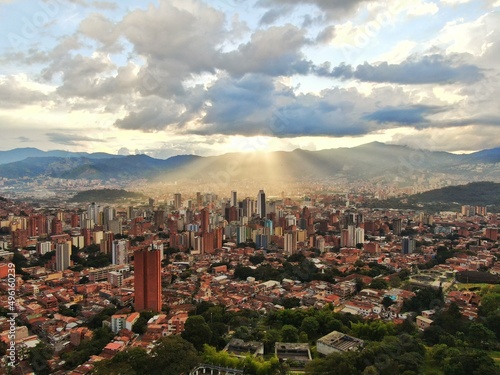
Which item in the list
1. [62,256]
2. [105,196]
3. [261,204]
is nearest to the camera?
[62,256]

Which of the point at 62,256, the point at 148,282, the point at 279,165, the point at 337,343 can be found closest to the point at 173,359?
the point at 337,343

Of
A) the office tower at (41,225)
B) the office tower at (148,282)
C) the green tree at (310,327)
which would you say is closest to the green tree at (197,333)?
the green tree at (310,327)

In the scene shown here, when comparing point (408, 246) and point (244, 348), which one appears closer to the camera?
point (244, 348)

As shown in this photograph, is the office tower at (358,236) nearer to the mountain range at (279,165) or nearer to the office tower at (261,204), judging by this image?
the office tower at (261,204)

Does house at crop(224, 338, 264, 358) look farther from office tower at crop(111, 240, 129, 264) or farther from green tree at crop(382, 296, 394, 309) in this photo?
office tower at crop(111, 240, 129, 264)

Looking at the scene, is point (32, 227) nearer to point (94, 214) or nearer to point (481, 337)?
point (94, 214)

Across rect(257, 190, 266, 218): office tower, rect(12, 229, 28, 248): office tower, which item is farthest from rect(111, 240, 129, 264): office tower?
rect(257, 190, 266, 218): office tower

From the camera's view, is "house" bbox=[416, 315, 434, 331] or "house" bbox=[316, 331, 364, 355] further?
"house" bbox=[416, 315, 434, 331]
